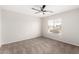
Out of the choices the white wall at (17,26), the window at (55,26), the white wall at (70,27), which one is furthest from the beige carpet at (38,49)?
the window at (55,26)

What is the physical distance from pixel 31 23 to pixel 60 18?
2.54 meters

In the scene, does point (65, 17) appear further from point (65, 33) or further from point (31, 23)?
point (31, 23)

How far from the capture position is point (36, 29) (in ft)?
19.9

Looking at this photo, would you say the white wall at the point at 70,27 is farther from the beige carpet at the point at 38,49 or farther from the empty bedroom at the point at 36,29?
the beige carpet at the point at 38,49

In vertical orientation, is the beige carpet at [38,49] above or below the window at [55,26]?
below

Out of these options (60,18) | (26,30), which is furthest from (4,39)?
(60,18)

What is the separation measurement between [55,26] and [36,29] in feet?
6.39

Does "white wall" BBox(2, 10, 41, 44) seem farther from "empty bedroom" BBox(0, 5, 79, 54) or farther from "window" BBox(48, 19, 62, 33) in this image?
"window" BBox(48, 19, 62, 33)

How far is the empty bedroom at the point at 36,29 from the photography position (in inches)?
122

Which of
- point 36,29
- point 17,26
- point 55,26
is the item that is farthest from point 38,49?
point 36,29

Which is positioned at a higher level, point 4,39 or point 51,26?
point 51,26

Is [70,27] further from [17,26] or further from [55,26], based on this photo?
[17,26]

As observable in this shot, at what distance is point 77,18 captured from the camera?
3.49 metres
